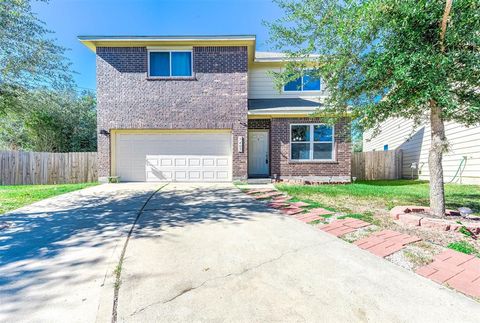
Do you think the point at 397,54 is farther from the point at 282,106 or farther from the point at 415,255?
the point at 282,106

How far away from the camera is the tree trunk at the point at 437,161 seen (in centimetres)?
418

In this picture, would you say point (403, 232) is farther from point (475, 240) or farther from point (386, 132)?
point (386, 132)

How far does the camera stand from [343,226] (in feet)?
13.1

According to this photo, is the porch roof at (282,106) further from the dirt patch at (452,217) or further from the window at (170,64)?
the dirt patch at (452,217)

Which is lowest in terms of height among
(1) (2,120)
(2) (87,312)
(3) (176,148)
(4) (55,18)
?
(2) (87,312)

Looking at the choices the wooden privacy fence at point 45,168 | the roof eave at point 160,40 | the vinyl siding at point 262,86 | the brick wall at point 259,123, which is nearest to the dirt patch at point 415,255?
the brick wall at point 259,123

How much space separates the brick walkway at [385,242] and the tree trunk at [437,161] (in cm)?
137

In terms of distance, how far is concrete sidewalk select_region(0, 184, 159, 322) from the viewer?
78.8 inches

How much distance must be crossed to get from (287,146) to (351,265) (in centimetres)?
759

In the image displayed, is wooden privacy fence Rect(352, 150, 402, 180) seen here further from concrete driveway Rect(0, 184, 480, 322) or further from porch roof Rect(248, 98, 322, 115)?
concrete driveway Rect(0, 184, 480, 322)

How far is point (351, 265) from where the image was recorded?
270 centimetres

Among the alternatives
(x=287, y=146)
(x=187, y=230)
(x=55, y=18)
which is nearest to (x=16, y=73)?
(x=55, y=18)

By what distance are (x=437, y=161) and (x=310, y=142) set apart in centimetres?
584

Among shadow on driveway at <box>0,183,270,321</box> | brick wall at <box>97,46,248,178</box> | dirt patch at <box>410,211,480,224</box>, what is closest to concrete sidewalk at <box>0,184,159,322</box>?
shadow on driveway at <box>0,183,270,321</box>
